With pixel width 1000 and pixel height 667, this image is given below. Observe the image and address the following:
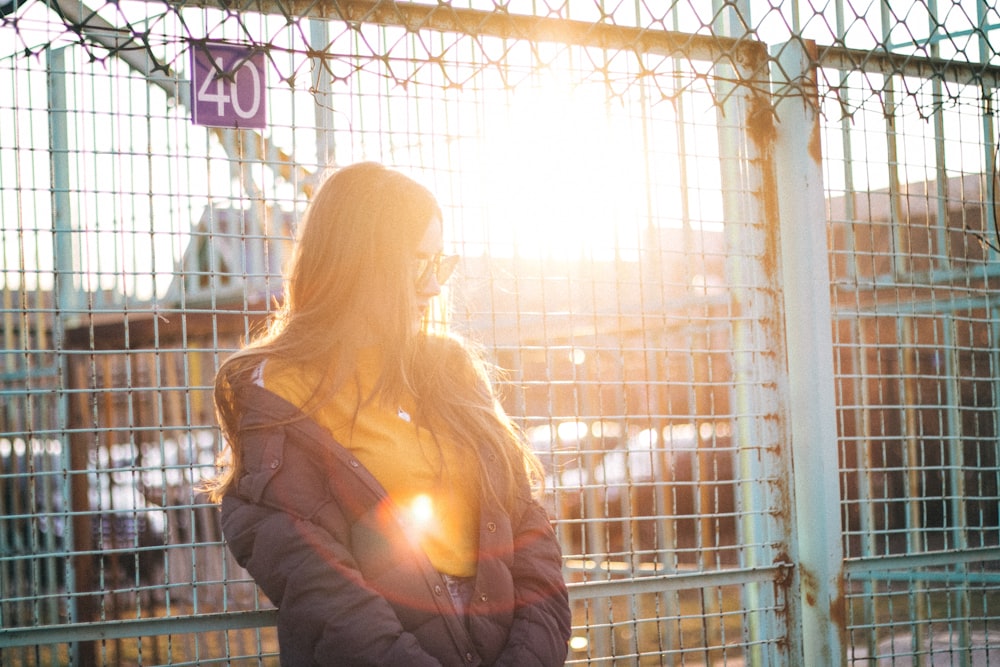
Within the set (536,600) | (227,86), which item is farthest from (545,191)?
(536,600)

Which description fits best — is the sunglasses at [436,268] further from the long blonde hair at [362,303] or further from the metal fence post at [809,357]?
the metal fence post at [809,357]

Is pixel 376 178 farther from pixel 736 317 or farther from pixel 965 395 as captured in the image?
pixel 965 395

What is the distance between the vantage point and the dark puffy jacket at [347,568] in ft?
6.59

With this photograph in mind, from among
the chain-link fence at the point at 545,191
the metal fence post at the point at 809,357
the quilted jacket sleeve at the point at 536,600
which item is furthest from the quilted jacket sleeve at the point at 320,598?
the metal fence post at the point at 809,357

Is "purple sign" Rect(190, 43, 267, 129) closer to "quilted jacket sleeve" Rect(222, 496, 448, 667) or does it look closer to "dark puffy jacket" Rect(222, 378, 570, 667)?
"dark puffy jacket" Rect(222, 378, 570, 667)

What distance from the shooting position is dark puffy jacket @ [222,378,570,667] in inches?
79.1

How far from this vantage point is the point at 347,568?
6.71 ft

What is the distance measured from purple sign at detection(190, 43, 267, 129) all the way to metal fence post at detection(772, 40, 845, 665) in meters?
1.64

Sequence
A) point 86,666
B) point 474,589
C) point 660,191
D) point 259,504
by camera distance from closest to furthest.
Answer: point 259,504
point 474,589
point 660,191
point 86,666

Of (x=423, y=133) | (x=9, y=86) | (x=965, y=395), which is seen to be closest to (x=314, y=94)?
(x=423, y=133)

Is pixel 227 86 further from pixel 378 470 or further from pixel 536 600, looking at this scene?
pixel 536 600

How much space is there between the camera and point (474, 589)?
7.25 feet

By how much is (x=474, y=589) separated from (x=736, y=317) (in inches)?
57.6

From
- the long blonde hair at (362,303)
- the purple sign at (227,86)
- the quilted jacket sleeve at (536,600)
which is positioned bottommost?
the quilted jacket sleeve at (536,600)
